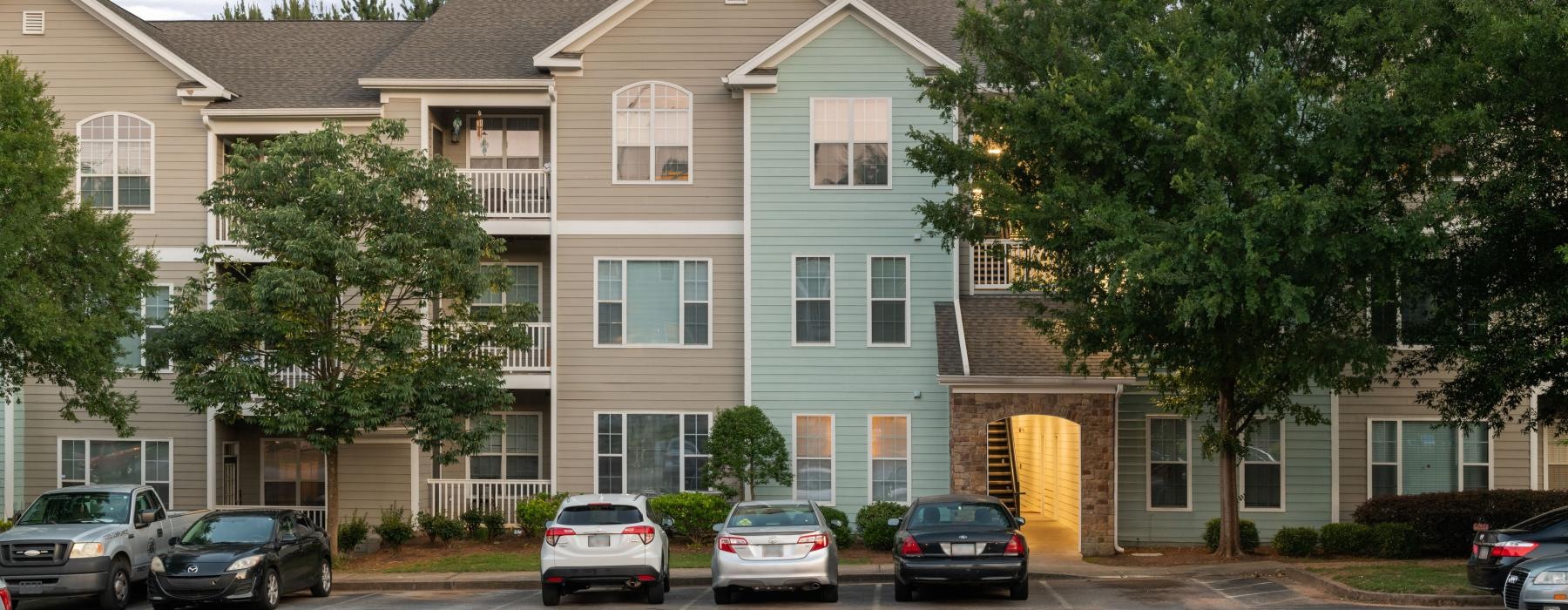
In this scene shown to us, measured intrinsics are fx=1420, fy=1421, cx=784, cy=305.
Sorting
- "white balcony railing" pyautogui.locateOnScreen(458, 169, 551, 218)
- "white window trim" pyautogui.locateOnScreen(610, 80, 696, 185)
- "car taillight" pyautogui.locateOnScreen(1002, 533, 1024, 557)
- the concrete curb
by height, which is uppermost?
"white window trim" pyautogui.locateOnScreen(610, 80, 696, 185)

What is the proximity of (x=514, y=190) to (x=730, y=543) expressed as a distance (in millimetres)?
11975

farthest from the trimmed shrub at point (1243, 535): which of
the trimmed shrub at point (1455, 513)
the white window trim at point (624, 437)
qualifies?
the white window trim at point (624, 437)

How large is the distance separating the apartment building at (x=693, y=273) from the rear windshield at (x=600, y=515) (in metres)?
8.60

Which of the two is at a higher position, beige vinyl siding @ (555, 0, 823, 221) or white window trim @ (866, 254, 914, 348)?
beige vinyl siding @ (555, 0, 823, 221)

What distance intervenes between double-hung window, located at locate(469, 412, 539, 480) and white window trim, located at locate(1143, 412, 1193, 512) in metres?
12.4

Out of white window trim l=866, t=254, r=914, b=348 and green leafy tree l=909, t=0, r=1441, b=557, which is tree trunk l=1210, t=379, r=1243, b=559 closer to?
green leafy tree l=909, t=0, r=1441, b=557

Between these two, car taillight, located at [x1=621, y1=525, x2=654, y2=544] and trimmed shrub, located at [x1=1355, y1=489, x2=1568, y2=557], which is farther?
trimmed shrub, located at [x1=1355, y1=489, x2=1568, y2=557]

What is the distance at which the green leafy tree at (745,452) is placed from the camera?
88.1ft

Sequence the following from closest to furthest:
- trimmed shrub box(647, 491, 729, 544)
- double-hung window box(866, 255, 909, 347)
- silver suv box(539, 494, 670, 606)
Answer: silver suv box(539, 494, 670, 606)
trimmed shrub box(647, 491, 729, 544)
double-hung window box(866, 255, 909, 347)

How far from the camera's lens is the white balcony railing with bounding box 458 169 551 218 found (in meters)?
28.5

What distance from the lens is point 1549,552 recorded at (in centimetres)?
1745

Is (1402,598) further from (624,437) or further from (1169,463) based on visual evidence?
(624,437)

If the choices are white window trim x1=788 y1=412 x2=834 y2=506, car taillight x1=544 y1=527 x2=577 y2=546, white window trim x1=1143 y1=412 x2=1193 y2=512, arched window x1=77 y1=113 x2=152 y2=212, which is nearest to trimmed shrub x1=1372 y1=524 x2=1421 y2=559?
white window trim x1=1143 y1=412 x2=1193 y2=512

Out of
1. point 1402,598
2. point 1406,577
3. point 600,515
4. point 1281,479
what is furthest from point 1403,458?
point 600,515
